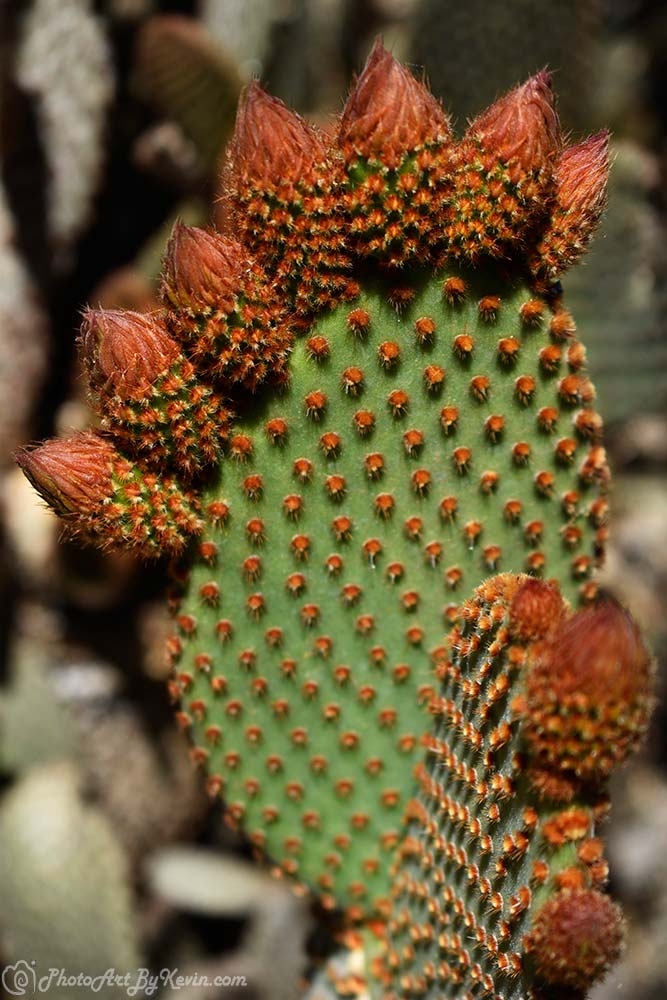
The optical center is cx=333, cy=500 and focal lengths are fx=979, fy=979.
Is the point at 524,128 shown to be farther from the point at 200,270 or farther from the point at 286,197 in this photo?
the point at 200,270

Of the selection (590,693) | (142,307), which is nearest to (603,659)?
(590,693)

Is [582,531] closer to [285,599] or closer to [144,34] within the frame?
[285,599]

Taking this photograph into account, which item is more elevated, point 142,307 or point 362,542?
point 142,307

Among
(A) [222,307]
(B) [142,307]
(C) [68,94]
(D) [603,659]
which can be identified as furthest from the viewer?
(C) [68,94]

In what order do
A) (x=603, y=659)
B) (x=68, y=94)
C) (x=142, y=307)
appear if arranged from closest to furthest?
(x=603, y=659) → (x=142, y=307) → (x=68, y=94)

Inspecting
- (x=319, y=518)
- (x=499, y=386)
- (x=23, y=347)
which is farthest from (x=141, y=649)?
(x=499, y=386)

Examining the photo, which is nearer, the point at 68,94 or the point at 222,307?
the point at 222,307
